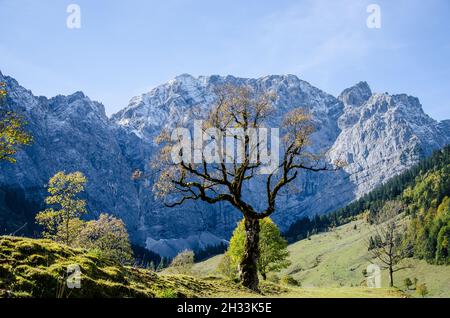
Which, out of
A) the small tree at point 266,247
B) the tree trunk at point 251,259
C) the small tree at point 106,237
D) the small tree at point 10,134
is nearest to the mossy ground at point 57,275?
the small tree at point 10,134

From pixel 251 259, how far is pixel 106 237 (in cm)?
5251

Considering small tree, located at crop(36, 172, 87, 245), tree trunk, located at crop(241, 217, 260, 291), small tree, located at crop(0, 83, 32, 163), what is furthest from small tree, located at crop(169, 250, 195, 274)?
small tree, located at crop(0, 83, 32, 163)

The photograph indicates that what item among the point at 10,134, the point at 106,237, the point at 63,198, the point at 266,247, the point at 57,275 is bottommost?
the point at 266,247

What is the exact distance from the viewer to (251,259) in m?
37.1

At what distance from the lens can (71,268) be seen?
62.6 feet

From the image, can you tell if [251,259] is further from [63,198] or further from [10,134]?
[63,198]

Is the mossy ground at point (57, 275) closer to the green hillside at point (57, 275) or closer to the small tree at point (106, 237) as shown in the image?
the green hillside at point (57, 275)

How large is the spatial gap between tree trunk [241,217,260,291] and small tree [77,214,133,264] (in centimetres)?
4477

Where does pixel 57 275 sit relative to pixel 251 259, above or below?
above

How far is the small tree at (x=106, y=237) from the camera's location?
77375 mm

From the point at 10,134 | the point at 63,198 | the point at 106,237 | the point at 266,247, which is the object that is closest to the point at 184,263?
the point at 266,247

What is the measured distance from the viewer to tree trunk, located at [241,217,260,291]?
3616cm
